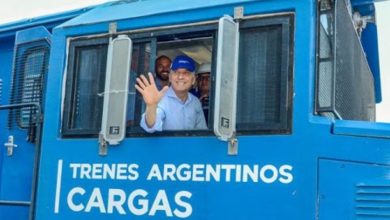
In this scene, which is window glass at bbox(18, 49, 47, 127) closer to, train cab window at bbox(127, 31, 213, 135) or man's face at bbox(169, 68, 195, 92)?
train cab window at bbox(127, 31, 213, 135)

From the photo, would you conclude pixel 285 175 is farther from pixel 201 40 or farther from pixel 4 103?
pixel 4 103

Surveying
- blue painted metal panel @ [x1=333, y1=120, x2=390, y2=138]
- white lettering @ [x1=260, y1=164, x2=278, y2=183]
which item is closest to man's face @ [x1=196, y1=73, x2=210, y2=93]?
white lettering @ [x1=260, y1=164, x2=278, y2=183]

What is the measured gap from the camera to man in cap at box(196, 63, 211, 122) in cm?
367

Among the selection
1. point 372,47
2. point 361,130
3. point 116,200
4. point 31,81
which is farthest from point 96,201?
point 372,47

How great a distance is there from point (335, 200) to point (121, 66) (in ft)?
4.82

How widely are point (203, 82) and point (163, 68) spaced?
316 mm

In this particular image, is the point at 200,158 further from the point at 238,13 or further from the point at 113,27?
the point at 113,27

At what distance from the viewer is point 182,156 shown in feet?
11.0

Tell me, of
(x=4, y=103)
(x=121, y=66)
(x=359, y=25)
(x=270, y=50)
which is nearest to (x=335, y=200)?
(x=270, y=50)

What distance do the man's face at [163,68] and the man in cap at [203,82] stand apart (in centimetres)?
25

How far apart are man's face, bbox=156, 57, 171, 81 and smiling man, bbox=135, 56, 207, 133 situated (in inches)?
3.1

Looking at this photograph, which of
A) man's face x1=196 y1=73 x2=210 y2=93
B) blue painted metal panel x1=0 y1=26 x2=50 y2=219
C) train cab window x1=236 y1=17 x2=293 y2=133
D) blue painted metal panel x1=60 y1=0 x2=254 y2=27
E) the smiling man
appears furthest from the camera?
blue painted metal panel x1=0 y1=26 x2=50 y2=219

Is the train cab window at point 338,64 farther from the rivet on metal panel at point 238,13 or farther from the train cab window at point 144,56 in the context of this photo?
the train cab window at point 144,56

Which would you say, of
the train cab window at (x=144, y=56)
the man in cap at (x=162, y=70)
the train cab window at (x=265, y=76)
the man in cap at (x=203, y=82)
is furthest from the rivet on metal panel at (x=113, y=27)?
the train cab window at (x=265, y=76)
